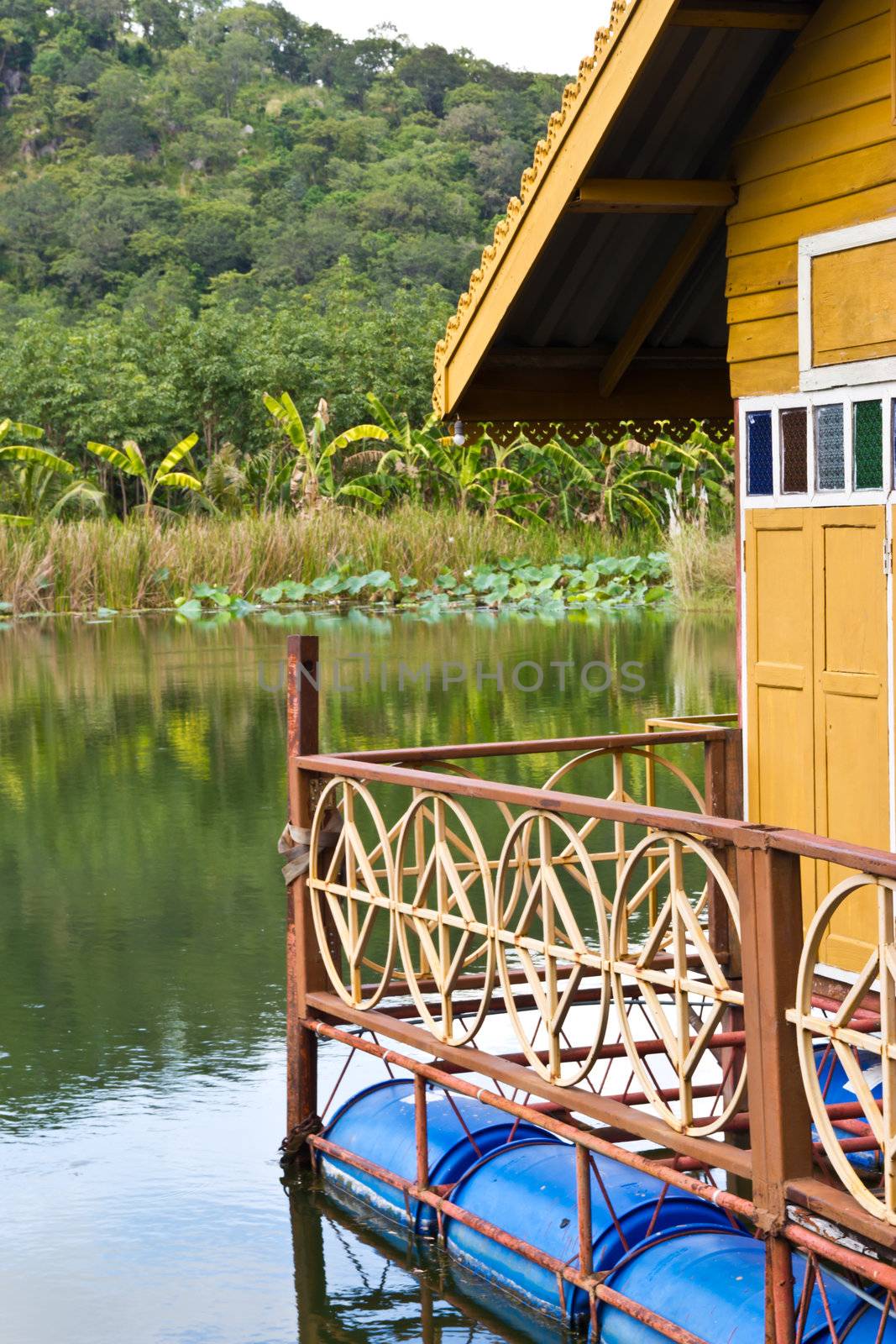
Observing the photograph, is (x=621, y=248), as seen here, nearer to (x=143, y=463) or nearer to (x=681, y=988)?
(x=681, y=988)

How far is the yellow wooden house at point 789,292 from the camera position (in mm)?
6637

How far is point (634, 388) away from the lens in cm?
914

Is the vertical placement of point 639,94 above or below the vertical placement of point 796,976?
above

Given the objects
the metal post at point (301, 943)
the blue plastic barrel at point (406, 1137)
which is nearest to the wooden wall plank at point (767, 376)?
the metal post at point (301, 943)

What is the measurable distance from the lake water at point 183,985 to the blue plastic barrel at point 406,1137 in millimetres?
116

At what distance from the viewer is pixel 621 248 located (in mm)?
8258

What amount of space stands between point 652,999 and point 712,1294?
0.74 metres

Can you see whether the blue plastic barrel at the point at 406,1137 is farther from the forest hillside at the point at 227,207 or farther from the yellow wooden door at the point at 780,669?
the forest hillside at the point at 227,207

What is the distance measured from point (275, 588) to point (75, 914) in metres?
20.8

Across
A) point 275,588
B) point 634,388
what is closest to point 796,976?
point 634,388

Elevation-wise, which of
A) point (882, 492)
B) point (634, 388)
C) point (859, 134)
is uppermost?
point (859, 134)

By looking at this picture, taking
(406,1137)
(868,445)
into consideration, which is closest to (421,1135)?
(406,1137)

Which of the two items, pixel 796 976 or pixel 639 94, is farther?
pixel 639 94

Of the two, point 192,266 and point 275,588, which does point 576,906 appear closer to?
point 275,588
